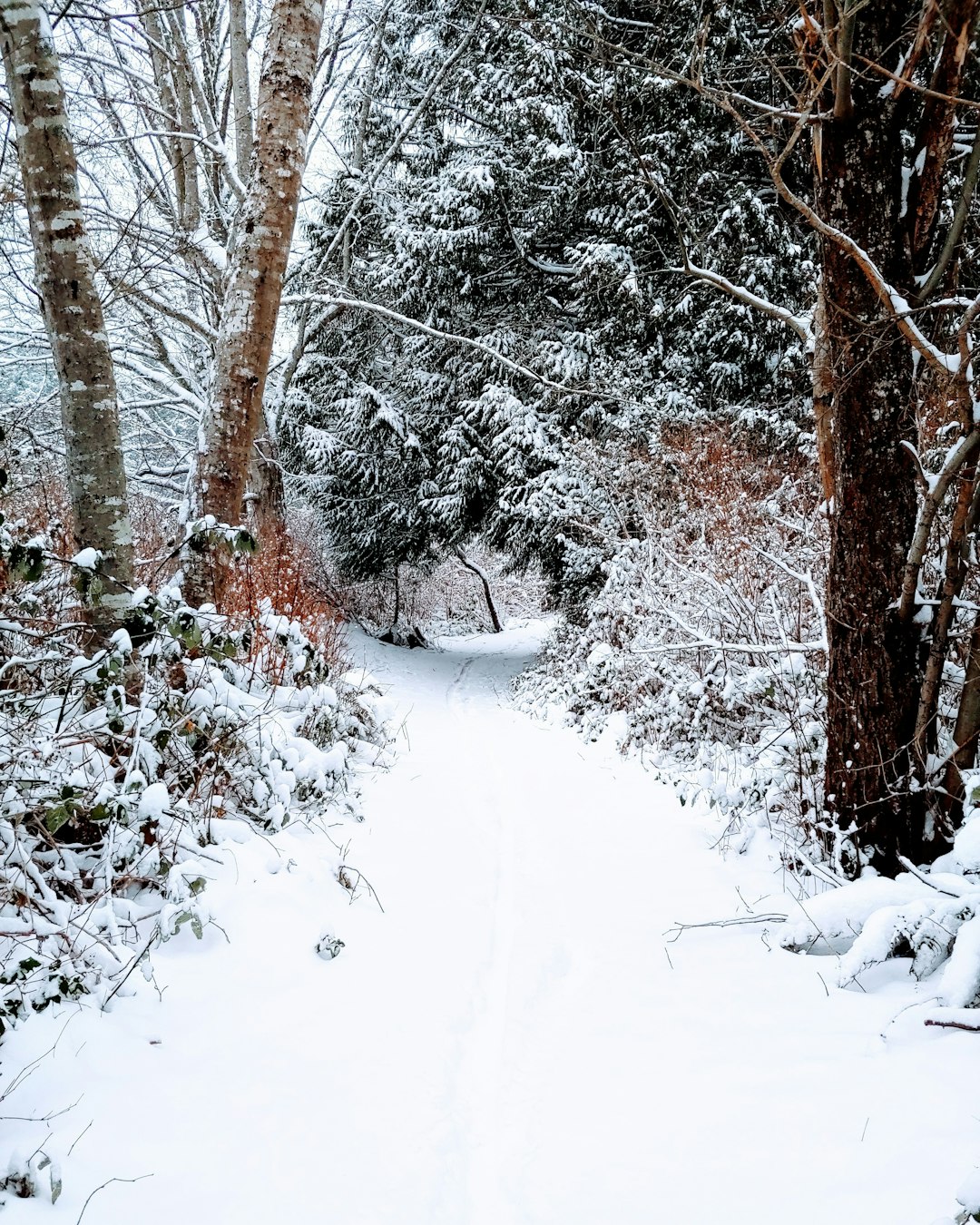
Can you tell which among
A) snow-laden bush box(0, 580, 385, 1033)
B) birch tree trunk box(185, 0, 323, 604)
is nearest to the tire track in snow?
snow-laden bush box(0, 580, 385, 1033)

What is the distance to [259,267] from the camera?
3.72m

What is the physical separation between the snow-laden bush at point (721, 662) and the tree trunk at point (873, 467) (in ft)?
1.37

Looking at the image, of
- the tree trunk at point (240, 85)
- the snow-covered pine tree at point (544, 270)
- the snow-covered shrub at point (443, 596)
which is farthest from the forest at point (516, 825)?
the snow-covered shrub at point (443, 596)

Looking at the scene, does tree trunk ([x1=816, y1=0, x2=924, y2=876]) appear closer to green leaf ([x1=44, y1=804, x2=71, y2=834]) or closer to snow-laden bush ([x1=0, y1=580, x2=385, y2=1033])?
snow-laden bush ([x1=0, y1=580, x2=385, y2=1033])

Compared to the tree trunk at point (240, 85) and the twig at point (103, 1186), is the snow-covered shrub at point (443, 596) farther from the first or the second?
the twig at point (103, 1186)

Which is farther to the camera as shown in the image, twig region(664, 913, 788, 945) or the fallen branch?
twig region(664, 913, 788, 945)

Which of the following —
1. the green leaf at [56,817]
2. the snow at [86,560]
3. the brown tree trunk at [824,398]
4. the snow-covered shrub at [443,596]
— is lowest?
the snow-covered shrub at [443,596]

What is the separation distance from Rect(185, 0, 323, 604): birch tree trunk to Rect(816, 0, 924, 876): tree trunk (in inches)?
105

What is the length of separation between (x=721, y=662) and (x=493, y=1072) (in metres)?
3.92

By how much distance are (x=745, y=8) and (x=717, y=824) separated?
10.4 m

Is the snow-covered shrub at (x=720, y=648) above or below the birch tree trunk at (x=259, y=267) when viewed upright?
below

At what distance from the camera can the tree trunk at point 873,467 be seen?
2.93 m

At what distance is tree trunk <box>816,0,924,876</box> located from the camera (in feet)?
9.61

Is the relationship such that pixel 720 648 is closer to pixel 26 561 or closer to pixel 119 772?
pixel 119 772
